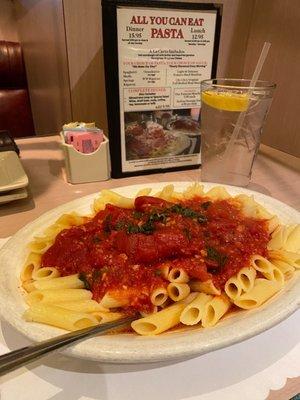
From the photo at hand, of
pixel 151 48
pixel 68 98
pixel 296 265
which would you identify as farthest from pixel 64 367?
pixel 68 98

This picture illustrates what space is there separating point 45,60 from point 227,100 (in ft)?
3.99

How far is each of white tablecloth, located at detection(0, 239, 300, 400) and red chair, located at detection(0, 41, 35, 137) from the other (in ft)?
6.32

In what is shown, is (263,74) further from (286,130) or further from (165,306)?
(165,306)

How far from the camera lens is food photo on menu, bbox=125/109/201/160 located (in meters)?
1.00

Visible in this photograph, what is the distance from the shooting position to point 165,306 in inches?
21.0

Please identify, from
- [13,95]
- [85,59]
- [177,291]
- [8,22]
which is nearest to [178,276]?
[177,291]

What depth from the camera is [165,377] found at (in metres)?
0.45

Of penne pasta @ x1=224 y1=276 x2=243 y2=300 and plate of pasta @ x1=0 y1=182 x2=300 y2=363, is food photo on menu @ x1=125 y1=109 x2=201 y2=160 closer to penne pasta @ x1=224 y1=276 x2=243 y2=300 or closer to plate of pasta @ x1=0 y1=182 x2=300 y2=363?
plate of pasta @ x1=0 y1=182 x2=300 y2=363

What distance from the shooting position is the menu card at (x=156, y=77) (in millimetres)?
895

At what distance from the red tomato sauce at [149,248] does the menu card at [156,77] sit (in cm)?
39

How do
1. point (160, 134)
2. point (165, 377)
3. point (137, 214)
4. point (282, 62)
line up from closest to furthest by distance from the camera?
1. point (165, 377)
2. point (137, 214)
3. point (160, 134)
4. point (282, 62)

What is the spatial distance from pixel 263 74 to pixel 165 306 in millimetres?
1075

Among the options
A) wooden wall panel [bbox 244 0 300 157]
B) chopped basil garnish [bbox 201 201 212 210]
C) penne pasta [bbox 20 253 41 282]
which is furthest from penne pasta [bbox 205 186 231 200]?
wooden wall panel [bbox 244 0 300 157]

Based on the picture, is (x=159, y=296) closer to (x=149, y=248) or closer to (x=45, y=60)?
(x=149, y=248)
